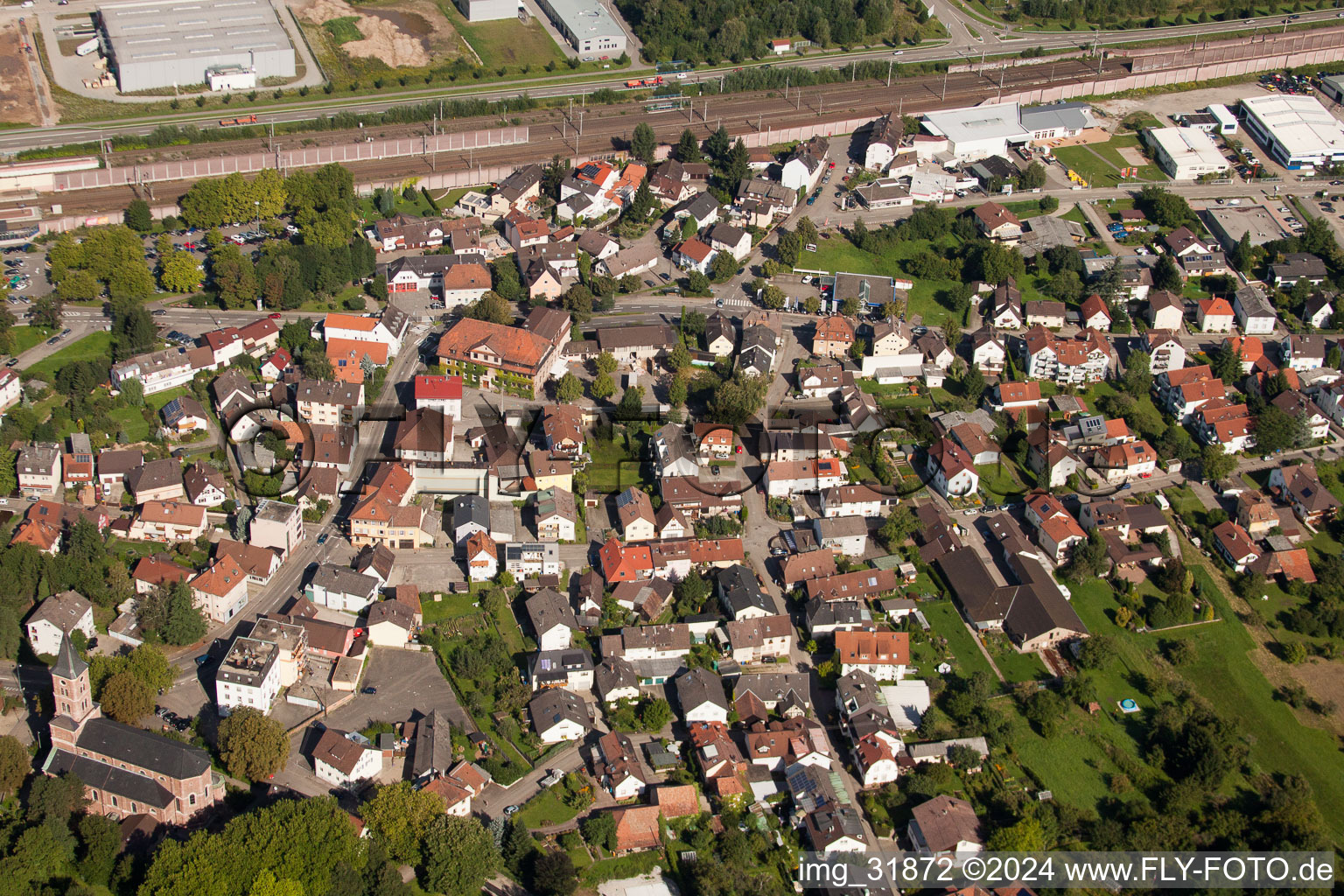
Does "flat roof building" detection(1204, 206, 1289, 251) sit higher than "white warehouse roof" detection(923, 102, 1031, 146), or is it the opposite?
"white warehouse roof" detection(923, 102, 1031, 146)

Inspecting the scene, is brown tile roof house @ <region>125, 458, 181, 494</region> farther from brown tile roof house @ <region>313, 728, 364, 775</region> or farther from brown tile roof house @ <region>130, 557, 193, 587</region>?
brown tile roof house @ <region>313, 728, 364, 775</region>

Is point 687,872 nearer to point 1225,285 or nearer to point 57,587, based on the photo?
point 57,587

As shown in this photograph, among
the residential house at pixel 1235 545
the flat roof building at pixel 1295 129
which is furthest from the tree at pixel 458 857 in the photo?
the flat roof building at pixel 1295 129

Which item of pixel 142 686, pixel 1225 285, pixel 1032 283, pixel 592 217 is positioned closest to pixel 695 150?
pixel 592 217

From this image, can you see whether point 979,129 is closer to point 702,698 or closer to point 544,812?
point 702,698

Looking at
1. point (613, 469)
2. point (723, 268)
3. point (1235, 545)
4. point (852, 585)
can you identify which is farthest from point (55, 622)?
point (1235, 545)

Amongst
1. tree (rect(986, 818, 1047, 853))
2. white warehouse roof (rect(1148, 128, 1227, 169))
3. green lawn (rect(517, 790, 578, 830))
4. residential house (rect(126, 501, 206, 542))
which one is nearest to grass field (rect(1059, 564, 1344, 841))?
tree (rect(986, 818, 1047, 853))

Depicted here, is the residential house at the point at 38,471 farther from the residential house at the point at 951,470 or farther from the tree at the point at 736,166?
the tree at the point at 736,166
